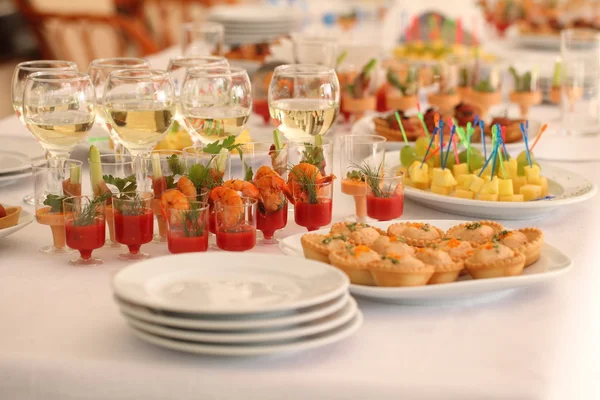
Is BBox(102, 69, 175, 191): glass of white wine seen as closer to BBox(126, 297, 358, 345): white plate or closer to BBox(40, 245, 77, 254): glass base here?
BBox(40, 245, 77, 254): glass base

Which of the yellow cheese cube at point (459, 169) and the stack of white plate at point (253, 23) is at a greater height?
the stack of white plate at point (253, 23)

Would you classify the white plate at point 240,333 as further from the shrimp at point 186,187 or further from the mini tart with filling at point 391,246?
the shrimp at point 186,187

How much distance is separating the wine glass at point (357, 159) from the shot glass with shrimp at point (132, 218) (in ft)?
1.22

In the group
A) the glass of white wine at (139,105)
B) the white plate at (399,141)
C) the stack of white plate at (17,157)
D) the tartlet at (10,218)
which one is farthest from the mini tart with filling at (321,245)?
the white plate at (399,141)

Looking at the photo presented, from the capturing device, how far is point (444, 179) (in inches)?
60.5

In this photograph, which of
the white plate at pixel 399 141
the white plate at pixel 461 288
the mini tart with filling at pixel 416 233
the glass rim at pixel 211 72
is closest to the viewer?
the white plate at pixel 461 288

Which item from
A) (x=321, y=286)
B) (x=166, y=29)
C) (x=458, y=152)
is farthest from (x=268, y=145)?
(x=166, y=29)

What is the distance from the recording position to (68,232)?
4.01ft

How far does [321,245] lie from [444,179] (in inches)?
18.3

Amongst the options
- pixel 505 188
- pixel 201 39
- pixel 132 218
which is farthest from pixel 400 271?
pixel 201 39

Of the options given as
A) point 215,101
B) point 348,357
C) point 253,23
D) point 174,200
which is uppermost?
point 253,23

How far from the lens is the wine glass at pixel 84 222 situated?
48.0 inches

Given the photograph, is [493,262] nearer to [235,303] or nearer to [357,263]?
[357,263]

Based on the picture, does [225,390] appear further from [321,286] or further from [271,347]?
[321,286]
